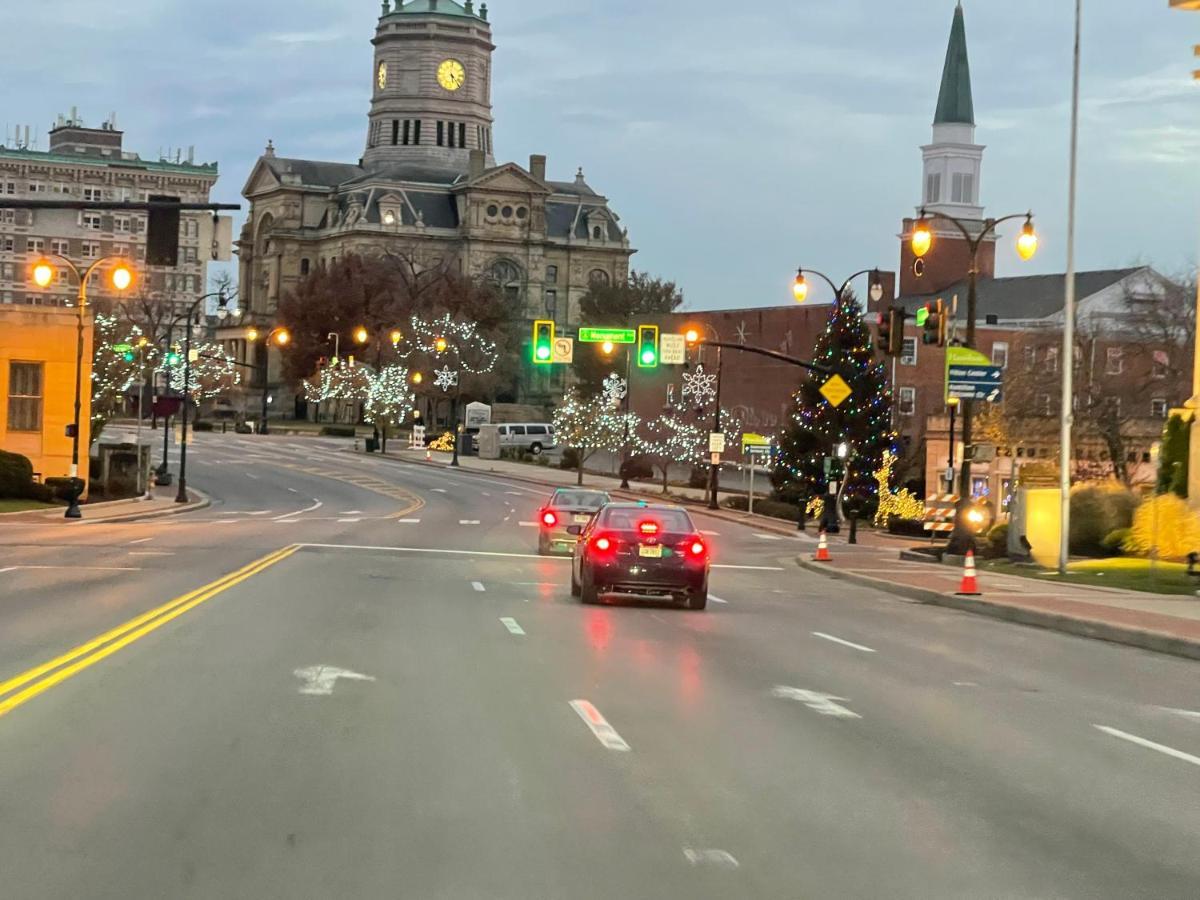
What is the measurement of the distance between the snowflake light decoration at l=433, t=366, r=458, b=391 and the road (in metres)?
98.1

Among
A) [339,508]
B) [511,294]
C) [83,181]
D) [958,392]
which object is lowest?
[339,508]

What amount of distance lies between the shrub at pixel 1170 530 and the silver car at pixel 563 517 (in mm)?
11481

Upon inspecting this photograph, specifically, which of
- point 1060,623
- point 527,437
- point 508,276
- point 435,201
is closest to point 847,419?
point 1060,623

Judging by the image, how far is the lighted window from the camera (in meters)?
60.9

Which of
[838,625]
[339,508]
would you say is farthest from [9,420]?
[838,625]

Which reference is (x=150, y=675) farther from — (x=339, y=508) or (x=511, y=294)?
(x=511, y=294)

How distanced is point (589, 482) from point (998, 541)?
47343 mm

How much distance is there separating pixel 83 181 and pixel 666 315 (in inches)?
3611

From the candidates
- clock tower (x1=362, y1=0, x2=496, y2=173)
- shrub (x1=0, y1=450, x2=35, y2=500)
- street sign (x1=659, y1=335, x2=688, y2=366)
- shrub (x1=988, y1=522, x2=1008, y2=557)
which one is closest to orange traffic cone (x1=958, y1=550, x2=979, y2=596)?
shrub (x1=988, y1=522, x2=1008, y2=557)

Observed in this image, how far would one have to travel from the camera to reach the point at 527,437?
389 feet

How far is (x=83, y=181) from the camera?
178125 millimetres

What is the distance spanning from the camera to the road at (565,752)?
7805 millimetres

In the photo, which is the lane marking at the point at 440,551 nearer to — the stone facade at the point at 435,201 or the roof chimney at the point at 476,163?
the stone facade at the point at 435,201

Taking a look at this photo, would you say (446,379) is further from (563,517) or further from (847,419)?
(563,517)
